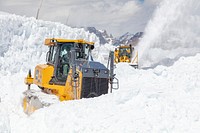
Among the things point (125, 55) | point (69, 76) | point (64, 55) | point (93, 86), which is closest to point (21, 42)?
point (125, 55)

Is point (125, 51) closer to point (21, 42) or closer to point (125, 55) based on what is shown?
point (125, 55)

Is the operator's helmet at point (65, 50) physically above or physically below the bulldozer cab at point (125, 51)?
below

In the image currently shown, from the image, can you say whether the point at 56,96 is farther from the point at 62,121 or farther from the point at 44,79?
the point at 62,121

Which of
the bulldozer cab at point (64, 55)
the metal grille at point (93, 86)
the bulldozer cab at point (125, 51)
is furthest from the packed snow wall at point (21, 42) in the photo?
the metal grille at point (93, 86)

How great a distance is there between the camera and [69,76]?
685cm

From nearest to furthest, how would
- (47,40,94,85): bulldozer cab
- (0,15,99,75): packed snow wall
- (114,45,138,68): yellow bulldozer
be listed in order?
(47,40,94,85): bulldozer cab → (0,15,99,75): packed snow wall → (114,45,138,68): yellow bulldozer

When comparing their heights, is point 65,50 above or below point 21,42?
below

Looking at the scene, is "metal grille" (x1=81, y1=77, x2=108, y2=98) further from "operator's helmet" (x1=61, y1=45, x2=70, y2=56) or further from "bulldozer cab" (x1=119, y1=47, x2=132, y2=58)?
"bulldozer cab" (x1=119, y1=47, x2=132, y2=58)

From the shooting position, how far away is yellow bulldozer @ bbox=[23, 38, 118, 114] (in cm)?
661

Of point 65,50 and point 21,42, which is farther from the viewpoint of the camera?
point 21,42

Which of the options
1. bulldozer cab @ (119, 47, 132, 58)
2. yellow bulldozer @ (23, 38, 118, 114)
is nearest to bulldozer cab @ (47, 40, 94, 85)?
yellow bulldozer @ (23, 38, 118, 114)

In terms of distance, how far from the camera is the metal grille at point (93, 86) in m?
6.59

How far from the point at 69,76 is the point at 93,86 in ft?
1.81

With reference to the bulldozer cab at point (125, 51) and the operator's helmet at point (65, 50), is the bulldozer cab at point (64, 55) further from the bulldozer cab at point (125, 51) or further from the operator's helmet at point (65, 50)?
the bulldozer cab at point (125, 51)
